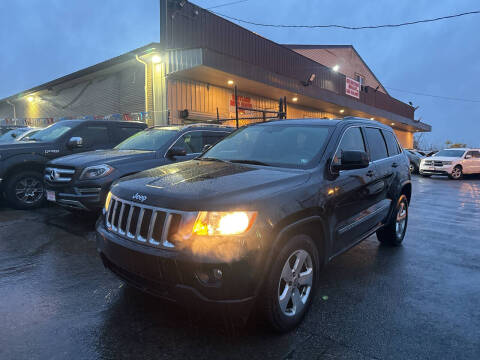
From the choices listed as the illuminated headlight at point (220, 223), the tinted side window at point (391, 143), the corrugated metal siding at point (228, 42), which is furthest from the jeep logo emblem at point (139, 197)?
the corrugated metal siding at point (228, 42)

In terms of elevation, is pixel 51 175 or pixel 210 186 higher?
pixel 210 186

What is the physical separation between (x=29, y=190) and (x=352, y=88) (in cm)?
2131

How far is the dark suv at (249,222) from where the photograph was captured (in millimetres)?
2143

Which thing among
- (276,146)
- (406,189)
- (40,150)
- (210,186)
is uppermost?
(276,146)

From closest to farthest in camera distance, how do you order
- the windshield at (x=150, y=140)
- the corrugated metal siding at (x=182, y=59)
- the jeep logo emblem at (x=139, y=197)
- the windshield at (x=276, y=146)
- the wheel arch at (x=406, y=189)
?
1. the jeep logo emblem at (x=139, y=197)
2. the windshield at (x=276, y=146)
3. the wheel arch at (x=406, y=189)
4. the windshield at (x=150, y=140)
5. the corrugated metal siding at (x=182, y=59)

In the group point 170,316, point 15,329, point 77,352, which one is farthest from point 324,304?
point 15,329

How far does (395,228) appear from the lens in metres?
4.64

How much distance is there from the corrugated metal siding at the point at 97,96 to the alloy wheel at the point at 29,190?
8312 mm

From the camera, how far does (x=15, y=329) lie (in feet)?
8.21

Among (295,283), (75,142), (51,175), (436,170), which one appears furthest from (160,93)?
(436,170)

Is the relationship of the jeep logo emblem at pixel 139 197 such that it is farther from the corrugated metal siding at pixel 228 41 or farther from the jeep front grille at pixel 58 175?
the corrugated metal siding at pixel 228 41

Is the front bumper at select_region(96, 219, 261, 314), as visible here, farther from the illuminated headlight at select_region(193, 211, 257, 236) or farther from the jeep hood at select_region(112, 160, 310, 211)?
the jeep hood at select_region(112, 160, 310, 211)

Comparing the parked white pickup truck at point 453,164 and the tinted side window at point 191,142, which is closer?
the tinted side window at point 191,142

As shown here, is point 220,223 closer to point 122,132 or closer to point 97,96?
point 122,132
